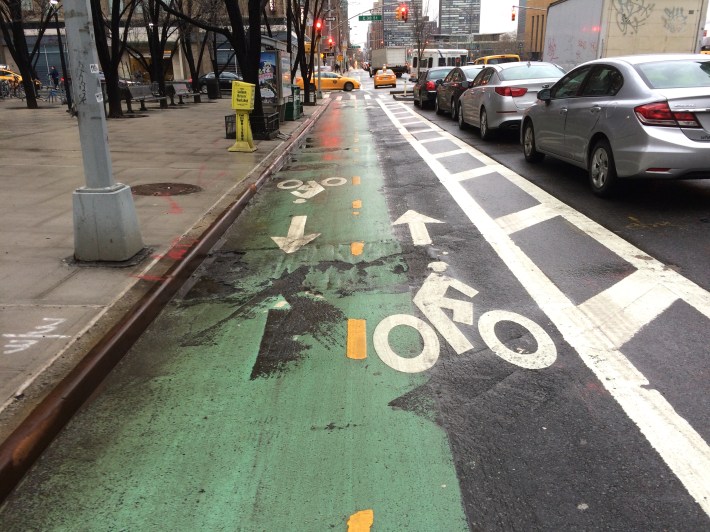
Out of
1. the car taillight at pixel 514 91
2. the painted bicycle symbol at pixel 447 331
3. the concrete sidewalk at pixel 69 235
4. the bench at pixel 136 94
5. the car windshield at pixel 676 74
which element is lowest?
the painted bicycle symbol at pixel 447 331

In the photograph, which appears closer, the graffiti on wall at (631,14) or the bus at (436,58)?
the graffiti on wall at (631,14)

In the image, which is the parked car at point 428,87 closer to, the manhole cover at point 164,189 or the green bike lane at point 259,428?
the manhole cover at point 164,189

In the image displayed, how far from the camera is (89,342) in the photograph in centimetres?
401

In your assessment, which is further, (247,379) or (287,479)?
(247,379)

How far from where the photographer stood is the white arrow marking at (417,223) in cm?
662

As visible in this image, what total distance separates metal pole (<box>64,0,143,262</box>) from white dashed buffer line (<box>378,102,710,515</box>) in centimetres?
354

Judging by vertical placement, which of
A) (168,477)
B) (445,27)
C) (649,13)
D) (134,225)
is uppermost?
(445,27)

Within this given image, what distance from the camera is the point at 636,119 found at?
6.98 metres

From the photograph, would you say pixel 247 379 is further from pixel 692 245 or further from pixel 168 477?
pixel 692 245

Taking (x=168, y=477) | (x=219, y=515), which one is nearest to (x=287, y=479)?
(x=219, y=515)

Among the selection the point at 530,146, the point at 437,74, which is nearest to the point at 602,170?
the point at 530,146

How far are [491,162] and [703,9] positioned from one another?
1389cm

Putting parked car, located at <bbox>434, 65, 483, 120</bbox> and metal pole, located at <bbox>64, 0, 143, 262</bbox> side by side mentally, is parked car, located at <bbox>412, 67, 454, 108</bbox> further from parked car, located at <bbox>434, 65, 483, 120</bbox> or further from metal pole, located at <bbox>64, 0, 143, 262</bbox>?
metal pole, located at <bbox>64, 0, 143, 262</bbox>

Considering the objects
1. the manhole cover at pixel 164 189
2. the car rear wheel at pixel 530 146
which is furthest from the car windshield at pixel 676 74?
the manhole cover at pixel 164 189
